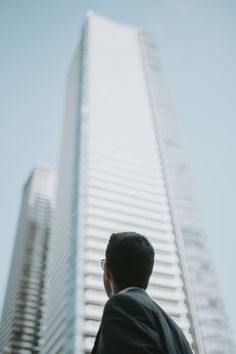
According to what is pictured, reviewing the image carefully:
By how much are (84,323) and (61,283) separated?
10.4 metres

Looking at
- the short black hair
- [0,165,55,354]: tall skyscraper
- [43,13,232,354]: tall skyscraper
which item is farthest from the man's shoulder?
[0,165,55,354]: tall skyscraper

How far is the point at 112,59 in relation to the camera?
157ft

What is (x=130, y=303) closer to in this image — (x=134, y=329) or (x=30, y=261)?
(x=134, y=329)

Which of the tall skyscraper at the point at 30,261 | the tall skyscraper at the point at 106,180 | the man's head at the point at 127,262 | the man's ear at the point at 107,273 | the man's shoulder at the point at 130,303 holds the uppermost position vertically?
the man's shoulder at the point at 130,303

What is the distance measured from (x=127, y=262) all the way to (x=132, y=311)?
29cm

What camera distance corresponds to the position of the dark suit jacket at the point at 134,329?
3.72 feet

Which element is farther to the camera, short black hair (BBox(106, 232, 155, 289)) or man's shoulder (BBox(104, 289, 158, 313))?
short black hair (BBox(106, 232, 155, 289))

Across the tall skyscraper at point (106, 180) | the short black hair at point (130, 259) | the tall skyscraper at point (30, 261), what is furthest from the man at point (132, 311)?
the tall skyscraper at point (30, 261)

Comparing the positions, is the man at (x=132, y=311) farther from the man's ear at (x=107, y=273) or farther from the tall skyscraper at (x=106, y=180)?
the tall skyscraper at (x=106, y=180)

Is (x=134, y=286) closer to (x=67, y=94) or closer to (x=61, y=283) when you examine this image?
(x=61, y=283)

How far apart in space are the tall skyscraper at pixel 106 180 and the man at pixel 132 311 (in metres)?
26.7

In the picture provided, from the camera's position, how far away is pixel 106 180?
133 ft

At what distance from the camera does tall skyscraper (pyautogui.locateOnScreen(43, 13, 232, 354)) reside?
109 ft

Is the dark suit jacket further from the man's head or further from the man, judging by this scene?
the man's head
